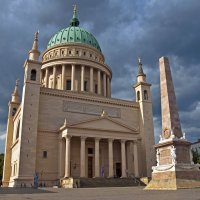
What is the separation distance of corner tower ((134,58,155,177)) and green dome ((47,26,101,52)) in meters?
17.8

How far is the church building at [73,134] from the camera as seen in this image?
3772cm

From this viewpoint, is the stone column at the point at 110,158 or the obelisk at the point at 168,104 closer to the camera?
the obelisk at the point at 168,104

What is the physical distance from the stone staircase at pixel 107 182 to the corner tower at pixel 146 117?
745 centimetres

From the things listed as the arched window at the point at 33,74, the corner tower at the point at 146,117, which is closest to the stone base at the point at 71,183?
the corner tower at the point at 146,117

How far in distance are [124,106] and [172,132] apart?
2980cm

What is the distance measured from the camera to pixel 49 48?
62.4m

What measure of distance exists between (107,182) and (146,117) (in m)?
17.2

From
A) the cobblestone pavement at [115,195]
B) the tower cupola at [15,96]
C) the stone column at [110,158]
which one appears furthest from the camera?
the tower cupola at [15,96]

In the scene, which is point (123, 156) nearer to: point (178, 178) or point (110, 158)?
point (110, 158)

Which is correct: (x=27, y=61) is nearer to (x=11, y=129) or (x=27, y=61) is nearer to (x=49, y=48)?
(x=11, y=129)

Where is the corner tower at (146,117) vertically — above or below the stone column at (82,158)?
above

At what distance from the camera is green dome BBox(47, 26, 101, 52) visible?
6288 centimetres

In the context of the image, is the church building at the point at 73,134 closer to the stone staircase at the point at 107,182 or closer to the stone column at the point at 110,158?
the stone column at the point at 110,158

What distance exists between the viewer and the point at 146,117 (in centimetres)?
4850
